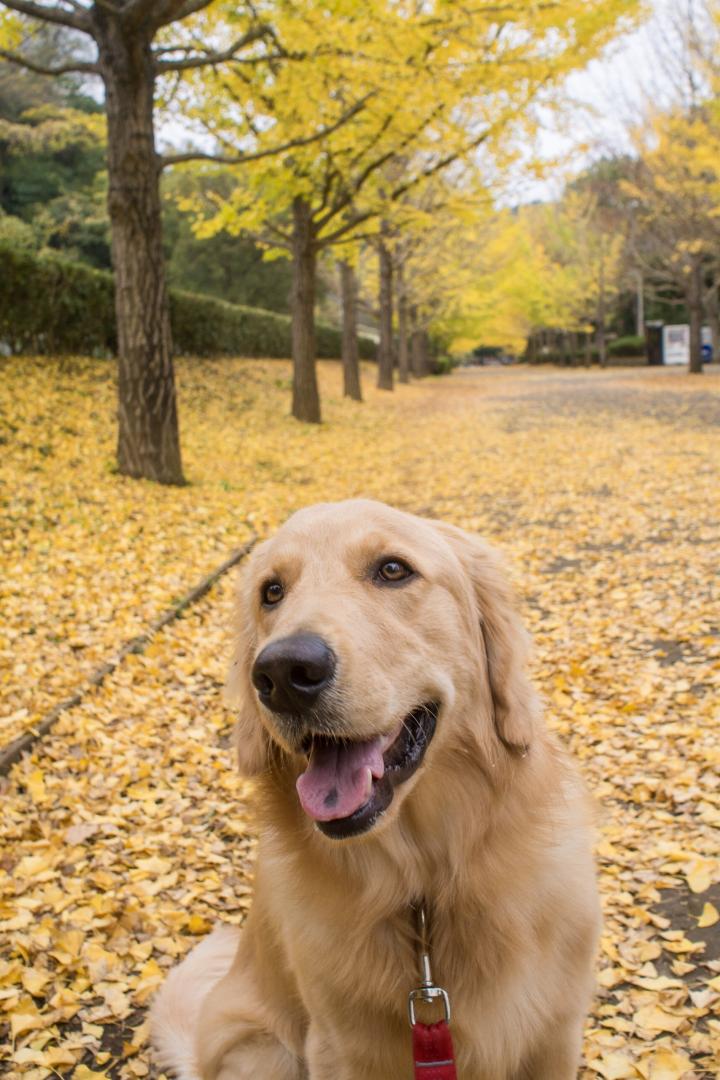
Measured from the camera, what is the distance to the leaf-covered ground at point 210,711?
299 centimetres

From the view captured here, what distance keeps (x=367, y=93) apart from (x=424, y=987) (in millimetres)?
12292

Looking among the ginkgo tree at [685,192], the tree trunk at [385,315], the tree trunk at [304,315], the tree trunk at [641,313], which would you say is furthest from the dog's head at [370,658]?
the tree trunk at [641,313]

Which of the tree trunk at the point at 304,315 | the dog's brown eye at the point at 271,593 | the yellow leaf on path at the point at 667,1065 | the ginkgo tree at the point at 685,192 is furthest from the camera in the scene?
the ginkgo tree at the point at 685,192

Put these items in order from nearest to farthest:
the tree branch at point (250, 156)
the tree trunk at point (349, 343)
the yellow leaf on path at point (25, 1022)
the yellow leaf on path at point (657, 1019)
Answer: the yellow leaf on path at point (657, 1019)
the yellow leaf on path at point (25, 1022)
the tree branch at point (250, 156)
the tree trunk at point (349, 343)

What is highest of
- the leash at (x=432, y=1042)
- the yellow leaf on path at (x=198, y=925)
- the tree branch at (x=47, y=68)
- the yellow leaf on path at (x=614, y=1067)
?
the tree branch at (x=47, y=68)

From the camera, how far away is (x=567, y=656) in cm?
565

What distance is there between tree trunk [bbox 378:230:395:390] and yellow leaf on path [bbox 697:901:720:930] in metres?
24.0

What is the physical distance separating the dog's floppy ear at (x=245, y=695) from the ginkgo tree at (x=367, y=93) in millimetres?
9684

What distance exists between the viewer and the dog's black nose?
5.91ft

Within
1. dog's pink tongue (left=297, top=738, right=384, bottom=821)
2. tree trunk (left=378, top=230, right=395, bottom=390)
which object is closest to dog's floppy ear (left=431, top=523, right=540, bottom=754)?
dog's pink tongue (left=297, top=738, right=384, bottom=821)

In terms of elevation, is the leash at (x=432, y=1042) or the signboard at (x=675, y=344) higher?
the signboard at (x=675, y=344)

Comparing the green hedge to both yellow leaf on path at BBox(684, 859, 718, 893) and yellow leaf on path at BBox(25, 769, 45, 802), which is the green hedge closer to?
yellow leaf on path at BBox(25, 769, 45, 802)

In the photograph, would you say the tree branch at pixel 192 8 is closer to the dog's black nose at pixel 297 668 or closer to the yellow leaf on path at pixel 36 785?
the yellow leaf on path at pixel 36 785

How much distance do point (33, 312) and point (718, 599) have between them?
12.8 meters
